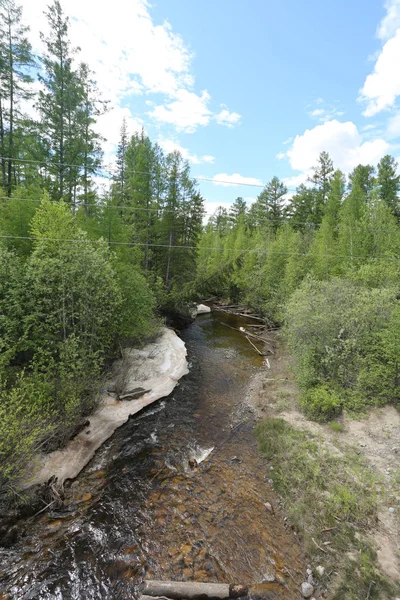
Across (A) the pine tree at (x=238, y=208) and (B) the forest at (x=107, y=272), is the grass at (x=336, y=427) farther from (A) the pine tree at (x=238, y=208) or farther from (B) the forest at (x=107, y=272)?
(A) the pine tree at (x=238, y=208)

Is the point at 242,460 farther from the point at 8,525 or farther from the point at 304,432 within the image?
the point at 8,525

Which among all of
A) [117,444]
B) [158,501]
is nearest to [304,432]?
[158,501]

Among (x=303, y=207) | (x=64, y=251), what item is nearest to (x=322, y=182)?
(x=303, y=207)

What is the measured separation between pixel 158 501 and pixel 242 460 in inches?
112

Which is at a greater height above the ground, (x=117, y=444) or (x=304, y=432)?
(x=304, y=432)

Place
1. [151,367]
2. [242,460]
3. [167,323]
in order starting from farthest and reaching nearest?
[167,323] < [151,367] < [242,460]

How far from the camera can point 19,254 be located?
11.0 m

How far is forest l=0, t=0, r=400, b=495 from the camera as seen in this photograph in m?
8.09

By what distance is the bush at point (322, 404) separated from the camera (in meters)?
9.24

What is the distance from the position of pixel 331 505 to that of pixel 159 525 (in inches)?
157

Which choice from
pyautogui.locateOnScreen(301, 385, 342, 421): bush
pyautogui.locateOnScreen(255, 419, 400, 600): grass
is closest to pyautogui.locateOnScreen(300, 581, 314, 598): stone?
pyautogui.locateOnScreen(255, 419, 400, 600): grass

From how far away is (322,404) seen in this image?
30.8 ft

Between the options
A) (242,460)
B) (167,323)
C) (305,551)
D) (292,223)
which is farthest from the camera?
(292,223)

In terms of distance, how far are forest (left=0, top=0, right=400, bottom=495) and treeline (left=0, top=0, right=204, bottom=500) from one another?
0.23 ft
